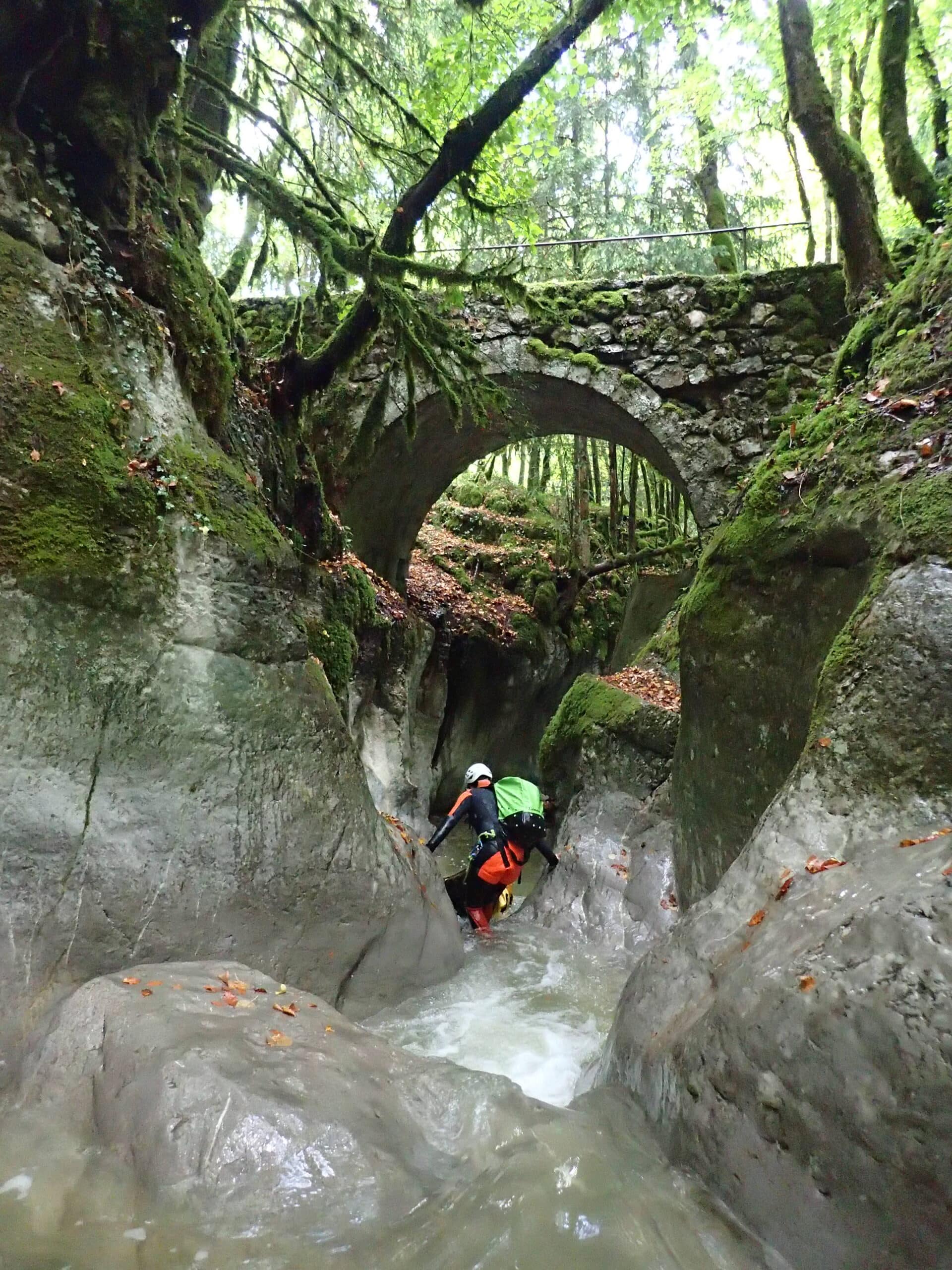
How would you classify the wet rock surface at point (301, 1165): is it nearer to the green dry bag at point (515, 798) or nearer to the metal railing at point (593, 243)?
the green dry bag at point (515, 798)

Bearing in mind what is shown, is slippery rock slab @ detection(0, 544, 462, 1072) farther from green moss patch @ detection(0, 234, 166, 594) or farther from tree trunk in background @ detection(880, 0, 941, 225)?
tree trunk in background @ detection(880, 0, 941, 225)

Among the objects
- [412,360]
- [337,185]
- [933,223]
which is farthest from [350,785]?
[933,223]

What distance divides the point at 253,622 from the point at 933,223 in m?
6.94

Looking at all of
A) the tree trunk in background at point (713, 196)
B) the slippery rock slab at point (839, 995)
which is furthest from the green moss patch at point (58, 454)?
the tree trunk in background at point (713, 196)

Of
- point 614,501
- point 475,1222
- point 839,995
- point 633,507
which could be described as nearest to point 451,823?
point 475,1222

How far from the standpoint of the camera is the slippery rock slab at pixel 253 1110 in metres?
1.71

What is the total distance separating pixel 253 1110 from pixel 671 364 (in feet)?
26.7

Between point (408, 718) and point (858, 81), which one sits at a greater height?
point (858, 81)

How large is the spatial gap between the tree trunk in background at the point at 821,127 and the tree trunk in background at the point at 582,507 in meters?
7.15

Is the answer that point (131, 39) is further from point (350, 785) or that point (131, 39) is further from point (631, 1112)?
point (631, 1112)

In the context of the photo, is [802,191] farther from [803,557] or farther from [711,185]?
[803,557]

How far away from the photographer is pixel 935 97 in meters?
7.26

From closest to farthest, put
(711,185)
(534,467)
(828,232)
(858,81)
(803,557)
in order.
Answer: (803,557) < (858,81) < (711,185) < (828,232) < (534,467)

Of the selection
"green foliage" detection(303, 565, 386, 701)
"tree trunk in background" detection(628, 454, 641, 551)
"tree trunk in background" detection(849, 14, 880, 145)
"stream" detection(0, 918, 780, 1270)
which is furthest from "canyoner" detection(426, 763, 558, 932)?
"tree trunk in background" detection(849, 14, 880, 145)
